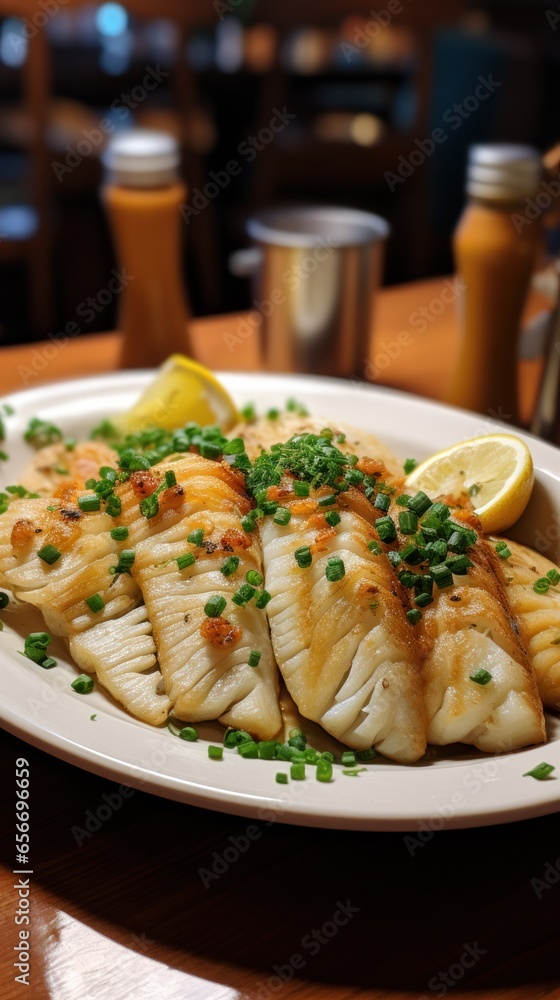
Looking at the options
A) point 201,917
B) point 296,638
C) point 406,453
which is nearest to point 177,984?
point 201,917

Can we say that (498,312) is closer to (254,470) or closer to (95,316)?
(254,470)

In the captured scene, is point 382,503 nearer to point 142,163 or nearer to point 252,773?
point 252,773

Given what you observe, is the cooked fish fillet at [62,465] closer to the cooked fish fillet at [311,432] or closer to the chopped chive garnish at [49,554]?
the cooked fish fillet at [311,432]

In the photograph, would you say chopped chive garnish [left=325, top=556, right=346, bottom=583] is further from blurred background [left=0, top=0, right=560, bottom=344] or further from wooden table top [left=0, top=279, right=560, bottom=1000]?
blurred background [left=0, top=0, right=560, bottom=344]

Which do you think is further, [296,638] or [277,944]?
[296,638]

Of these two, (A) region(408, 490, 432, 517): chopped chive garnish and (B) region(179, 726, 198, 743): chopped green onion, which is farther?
(A) region(408, 490, 432, 517): chopped chive garnish

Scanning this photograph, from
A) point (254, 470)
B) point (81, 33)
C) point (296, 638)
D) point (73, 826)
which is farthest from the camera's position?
point (81, 33)

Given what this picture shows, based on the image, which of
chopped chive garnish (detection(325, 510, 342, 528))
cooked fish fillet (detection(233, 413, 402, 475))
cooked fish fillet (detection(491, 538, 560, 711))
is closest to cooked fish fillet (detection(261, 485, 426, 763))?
chopped chive garnish (detection(325, 510, 342, 528))
